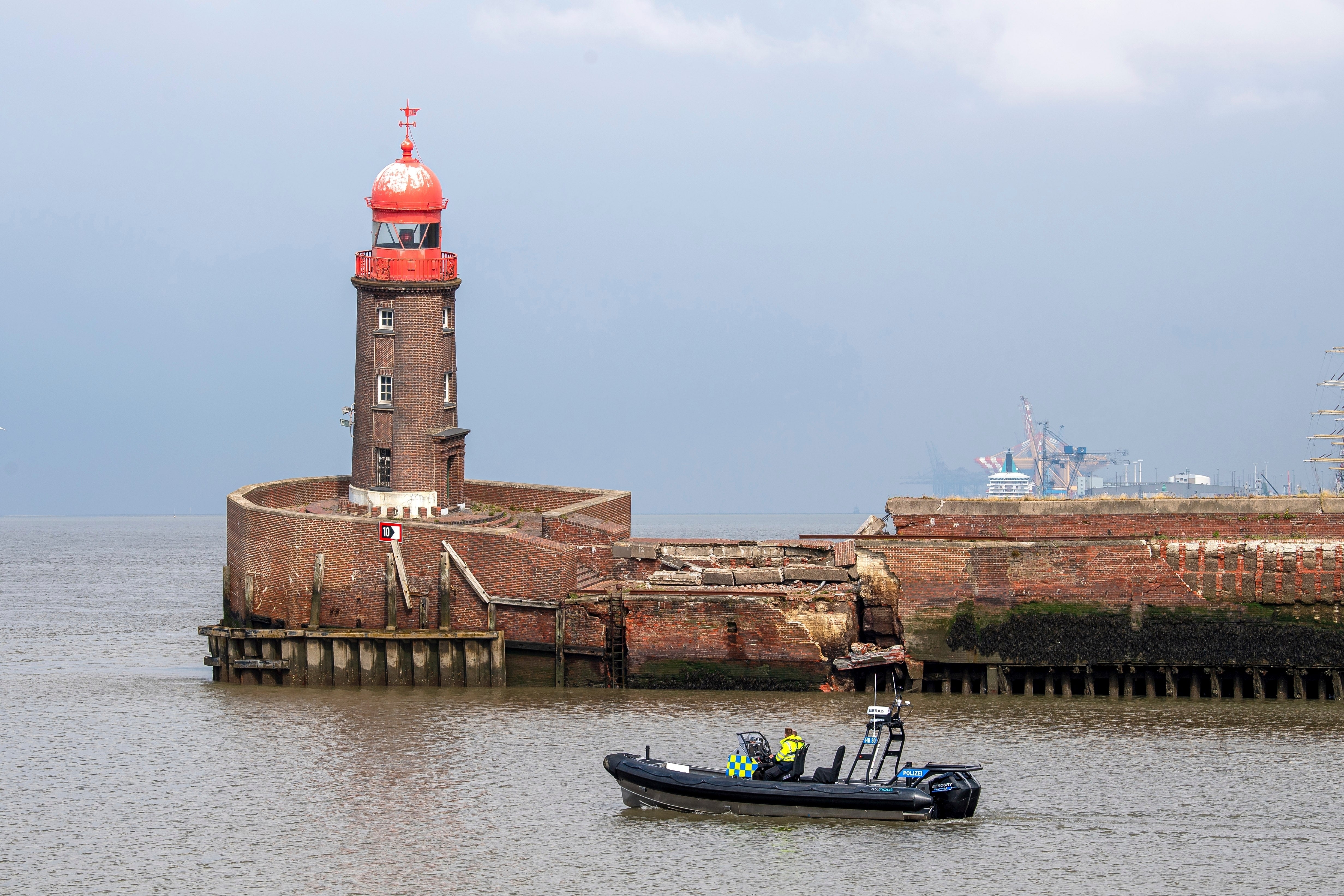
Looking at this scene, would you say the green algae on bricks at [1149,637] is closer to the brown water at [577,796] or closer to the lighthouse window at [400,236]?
the brown water at [577,796]

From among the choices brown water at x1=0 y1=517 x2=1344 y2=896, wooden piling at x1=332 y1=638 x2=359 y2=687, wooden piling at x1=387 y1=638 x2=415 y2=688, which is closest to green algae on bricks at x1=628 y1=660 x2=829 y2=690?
brown water at x1=0 y1=517 x2=1344 y2=896

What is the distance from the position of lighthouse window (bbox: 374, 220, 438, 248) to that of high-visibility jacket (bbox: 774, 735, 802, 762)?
2313 cm

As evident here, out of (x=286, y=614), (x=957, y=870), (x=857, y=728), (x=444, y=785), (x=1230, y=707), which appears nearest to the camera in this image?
(x=957, y=870)

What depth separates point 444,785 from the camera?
38500 mm

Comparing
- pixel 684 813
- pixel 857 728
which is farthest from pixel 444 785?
pixel 857 728

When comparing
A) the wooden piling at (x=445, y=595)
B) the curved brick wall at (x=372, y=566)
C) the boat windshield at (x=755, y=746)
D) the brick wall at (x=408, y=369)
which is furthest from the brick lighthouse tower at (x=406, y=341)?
the boat windshield at (x=755, y=746)

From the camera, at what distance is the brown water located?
32.8m

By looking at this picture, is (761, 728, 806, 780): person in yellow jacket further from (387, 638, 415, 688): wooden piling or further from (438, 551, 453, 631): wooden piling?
(387, 638, 415, 688): wooden piling

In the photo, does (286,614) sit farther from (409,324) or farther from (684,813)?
(684,813)

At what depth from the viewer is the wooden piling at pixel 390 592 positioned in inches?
1924

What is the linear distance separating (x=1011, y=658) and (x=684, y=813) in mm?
13290

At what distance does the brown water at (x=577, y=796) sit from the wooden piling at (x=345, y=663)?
0.75m

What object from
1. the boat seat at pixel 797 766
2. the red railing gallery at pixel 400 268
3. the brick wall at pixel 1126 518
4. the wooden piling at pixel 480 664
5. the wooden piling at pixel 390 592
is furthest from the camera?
the red railing gallery at pixel 400 268

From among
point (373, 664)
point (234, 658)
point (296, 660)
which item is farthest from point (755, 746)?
point (234, 658)
